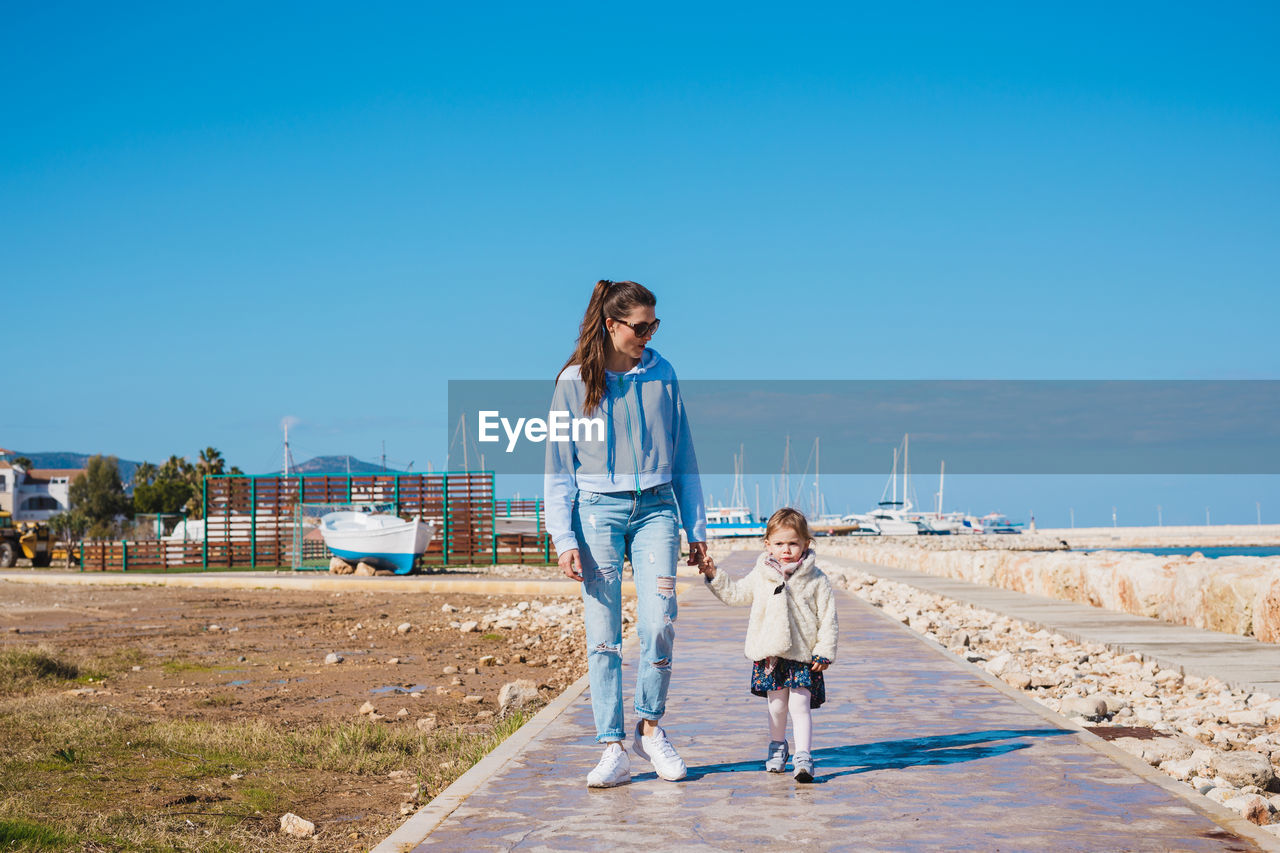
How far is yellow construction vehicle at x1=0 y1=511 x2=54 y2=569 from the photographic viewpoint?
3990 centimetres

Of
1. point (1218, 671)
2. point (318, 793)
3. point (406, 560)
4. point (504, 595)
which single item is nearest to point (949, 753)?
point (318, 793)

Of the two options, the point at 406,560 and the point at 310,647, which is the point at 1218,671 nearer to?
the point at 310,647

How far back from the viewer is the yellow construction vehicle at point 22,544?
39897mm

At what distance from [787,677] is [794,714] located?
16 cm

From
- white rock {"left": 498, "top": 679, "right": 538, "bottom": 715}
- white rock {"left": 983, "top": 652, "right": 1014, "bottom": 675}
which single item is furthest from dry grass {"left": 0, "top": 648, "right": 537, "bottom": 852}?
white rock {"left": 983, "top": 652, "right": 1014, "bottom": 675}

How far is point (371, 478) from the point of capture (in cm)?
3772

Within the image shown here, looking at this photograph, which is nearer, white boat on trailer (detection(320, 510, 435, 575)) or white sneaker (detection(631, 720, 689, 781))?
white sneaker (detection(631, 720, 689, 781))

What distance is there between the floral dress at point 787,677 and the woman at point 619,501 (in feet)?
1.43

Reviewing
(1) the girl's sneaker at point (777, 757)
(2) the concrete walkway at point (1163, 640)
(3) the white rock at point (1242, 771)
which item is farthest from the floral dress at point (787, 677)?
(2) the concrete walkway at point (1163, 640)

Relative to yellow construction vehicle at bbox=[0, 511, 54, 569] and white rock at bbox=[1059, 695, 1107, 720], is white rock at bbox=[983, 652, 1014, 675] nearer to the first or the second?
white rock at bbox=[1059, 695, 1107, 720]

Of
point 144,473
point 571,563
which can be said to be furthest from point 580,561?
point 144,473

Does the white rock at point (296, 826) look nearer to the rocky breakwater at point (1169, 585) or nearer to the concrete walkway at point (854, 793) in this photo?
the concrete walkway at point (854, 793)

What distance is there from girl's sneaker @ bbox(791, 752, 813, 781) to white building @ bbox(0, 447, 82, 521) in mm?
113149

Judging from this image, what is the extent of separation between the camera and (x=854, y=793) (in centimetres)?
461
